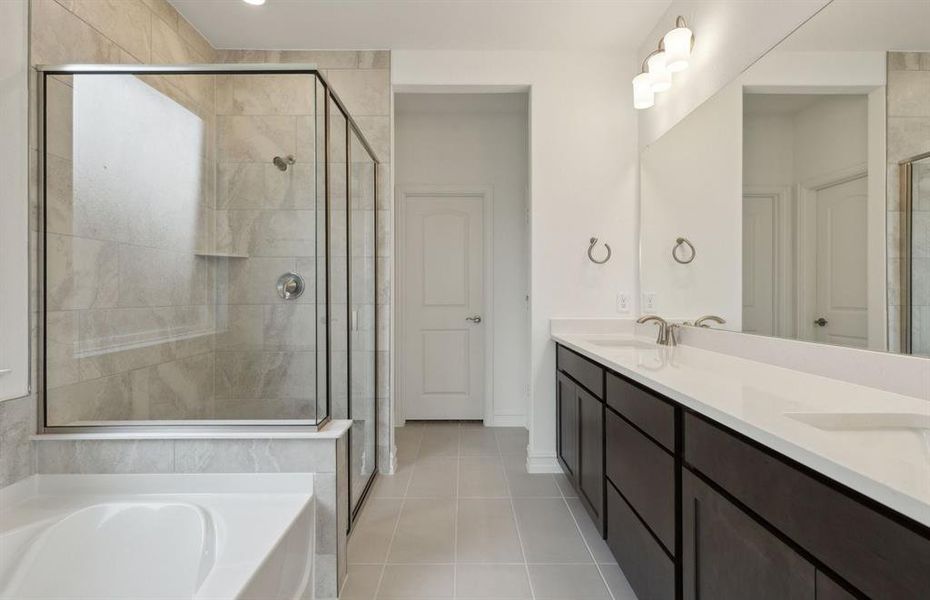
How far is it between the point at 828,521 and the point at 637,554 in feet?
2.96

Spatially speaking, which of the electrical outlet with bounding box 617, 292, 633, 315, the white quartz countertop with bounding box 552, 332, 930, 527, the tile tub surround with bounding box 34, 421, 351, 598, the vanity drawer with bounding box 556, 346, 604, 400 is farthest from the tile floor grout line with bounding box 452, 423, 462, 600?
the electrical outlet with bounding box 617, 292, 633, 315

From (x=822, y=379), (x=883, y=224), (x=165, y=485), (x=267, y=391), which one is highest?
(x=883, y=224)

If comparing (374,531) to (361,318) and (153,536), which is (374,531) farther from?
(361,318)

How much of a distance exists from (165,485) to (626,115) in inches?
120

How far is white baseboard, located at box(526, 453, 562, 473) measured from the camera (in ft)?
8.96

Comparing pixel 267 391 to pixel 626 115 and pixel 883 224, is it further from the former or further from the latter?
pixel 626 115

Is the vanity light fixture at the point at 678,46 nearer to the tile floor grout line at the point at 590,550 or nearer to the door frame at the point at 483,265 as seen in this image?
the door frame at the point at 483,265

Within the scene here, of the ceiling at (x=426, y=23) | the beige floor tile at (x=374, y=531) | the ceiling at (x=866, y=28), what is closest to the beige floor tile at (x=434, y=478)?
the beige floor tile at (x=374, y=531)

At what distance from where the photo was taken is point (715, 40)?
1955mm

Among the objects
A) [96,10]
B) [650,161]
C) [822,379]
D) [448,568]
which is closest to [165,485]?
[448,568]

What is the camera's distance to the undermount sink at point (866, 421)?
94cm

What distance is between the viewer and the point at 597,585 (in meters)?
1.67

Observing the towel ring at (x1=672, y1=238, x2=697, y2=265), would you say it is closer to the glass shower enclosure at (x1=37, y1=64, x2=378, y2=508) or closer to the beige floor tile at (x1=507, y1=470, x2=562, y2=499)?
the beige floor tile at (x1=507, y1=470, x2=562, y2=499)

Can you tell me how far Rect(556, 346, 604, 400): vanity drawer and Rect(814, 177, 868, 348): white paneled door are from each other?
0.78m
